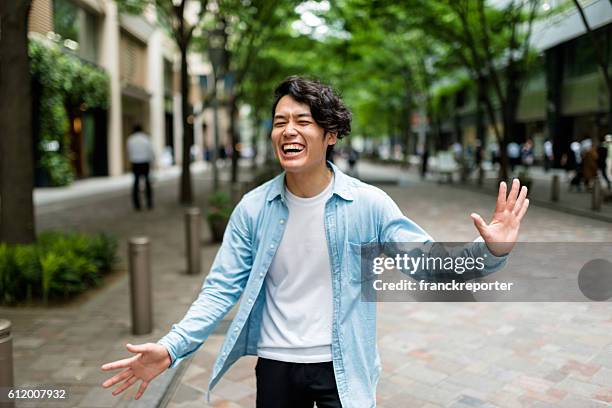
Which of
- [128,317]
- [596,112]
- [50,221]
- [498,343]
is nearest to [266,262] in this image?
[498,343]

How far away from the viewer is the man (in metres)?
2.04

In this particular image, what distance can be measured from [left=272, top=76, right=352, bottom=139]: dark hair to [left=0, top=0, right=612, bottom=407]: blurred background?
20cm

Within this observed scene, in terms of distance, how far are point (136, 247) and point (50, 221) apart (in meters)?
8.07

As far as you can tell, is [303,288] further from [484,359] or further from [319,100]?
[484,359]

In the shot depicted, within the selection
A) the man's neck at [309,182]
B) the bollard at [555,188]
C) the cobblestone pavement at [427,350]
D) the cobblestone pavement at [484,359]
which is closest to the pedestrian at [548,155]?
the bollard at [555,188]

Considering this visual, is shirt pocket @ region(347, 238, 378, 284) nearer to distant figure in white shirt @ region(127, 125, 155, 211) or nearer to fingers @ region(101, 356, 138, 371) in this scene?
fingers @ region(101, 356, 138, 371)

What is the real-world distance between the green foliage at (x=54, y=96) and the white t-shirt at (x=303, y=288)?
18.2m

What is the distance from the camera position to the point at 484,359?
450cm

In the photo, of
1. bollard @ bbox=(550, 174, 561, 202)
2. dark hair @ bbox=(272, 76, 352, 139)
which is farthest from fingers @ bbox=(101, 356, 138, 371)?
bollard @ bbox=(550, 174, 561, 202)

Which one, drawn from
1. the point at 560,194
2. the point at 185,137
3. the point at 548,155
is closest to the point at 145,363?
the point at 185,137

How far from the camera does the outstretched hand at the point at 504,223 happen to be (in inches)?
73.2

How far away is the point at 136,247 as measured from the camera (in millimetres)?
5262

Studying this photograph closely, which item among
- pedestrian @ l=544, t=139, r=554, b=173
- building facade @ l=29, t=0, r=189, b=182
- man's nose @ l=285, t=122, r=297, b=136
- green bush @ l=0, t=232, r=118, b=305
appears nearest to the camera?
man's nose @ l=285, t=122, r=297, b=136

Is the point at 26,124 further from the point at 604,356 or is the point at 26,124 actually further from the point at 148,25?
the point at 148,25
